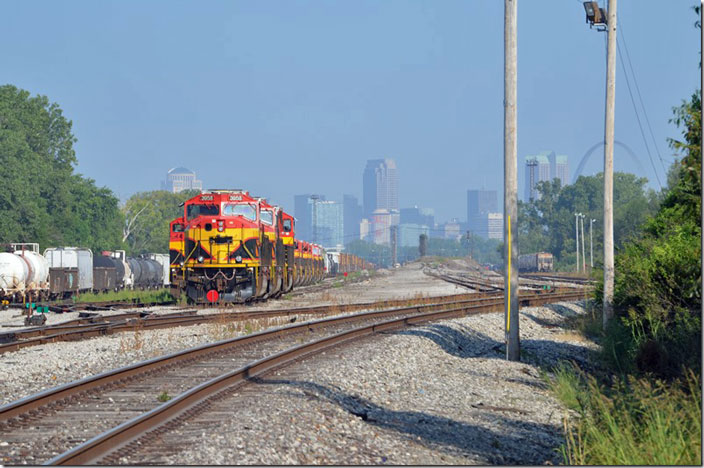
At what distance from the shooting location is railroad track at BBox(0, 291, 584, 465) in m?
7.89

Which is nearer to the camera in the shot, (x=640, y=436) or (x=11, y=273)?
(x=640, y=436)

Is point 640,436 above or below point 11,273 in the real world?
below

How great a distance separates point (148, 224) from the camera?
111875 mm

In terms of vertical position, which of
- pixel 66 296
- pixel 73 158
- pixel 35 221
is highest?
pixel 73 158

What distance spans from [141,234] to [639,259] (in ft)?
330

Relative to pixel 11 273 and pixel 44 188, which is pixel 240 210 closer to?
pixel 11 273

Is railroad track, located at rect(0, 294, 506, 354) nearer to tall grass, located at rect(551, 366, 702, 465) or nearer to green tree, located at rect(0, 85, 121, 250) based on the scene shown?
tall grass, located at rect(551, 366, 702, 465)

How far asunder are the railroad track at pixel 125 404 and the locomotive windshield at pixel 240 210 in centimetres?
1162

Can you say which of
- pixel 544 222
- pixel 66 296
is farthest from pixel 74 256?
pixel 544 222

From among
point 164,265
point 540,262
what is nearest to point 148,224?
point 164,265

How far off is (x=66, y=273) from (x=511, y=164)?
94.9 feet

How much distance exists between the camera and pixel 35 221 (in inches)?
2827

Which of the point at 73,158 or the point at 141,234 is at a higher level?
the point at 73,158

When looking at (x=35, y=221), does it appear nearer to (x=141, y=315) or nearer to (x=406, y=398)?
(x=141, y=315)
